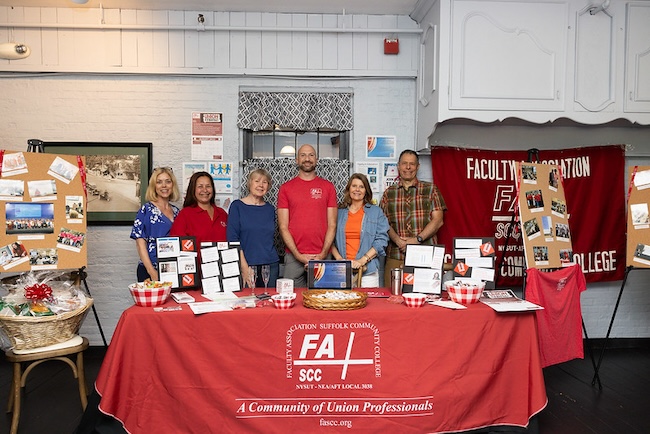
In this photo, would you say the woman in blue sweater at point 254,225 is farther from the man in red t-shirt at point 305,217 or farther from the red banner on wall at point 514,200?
the red banner on wall at point 514,200

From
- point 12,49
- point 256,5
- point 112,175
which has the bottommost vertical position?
point 112,175

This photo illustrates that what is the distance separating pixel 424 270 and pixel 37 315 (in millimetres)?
2307

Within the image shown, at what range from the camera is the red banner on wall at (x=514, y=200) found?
169 inches

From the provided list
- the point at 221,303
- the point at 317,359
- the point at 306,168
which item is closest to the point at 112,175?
the point at 306,168

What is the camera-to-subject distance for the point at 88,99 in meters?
4.23

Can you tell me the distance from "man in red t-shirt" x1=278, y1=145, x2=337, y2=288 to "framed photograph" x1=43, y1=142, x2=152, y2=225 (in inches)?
58.7

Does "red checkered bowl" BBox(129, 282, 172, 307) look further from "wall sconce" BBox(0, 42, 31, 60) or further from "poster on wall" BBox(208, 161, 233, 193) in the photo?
"wall sconce" BBox(0, 42, 31, 60)

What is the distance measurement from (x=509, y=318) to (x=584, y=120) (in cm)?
216

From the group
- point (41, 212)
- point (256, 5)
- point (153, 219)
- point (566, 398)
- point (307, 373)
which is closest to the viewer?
point (307, 373)

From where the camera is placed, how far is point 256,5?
4090mm

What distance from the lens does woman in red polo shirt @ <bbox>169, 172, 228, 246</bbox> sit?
11.2 ft

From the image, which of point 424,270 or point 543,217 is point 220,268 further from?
point 543,217

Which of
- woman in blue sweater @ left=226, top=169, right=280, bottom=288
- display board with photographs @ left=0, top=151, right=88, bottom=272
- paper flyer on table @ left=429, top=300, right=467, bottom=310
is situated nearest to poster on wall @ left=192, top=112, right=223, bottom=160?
woman in blue sweater @ left=226, top=169, right=280, bottom=288

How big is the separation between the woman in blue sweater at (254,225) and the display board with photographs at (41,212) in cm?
105
